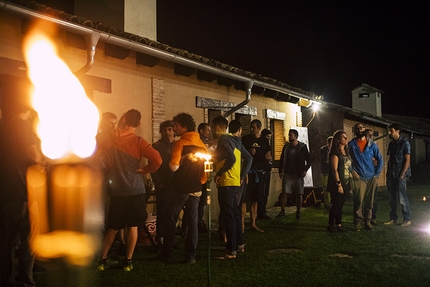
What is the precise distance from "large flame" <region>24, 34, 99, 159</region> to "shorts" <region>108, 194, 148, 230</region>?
3.32 feet

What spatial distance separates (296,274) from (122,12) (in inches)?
305

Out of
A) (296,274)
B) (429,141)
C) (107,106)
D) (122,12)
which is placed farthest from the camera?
(429,141)

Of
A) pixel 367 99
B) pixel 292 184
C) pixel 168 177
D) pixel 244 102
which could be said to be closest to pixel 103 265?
pixel 168 177

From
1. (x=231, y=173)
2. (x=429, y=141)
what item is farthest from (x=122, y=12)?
(x=429, y=141)

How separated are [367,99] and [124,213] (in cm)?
3374

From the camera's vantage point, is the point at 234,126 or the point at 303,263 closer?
the point at 303,263

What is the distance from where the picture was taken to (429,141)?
38.5m

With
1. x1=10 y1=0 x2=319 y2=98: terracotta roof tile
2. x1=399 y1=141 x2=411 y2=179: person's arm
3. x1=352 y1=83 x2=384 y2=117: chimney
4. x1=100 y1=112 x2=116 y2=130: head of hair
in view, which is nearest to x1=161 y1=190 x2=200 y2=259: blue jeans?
x1=100 y1=112 x2=116 y2=130: head of hair

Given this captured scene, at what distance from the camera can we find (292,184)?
11.1 metres

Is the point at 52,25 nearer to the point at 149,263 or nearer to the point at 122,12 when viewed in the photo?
the point at 149,263

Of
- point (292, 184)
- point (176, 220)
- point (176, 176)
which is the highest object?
point (176, 176)

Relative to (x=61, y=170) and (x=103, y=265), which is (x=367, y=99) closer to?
(x=103, y=265)

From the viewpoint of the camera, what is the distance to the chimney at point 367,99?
36125 millimetres

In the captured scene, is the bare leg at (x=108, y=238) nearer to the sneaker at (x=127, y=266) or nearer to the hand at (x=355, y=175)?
the sneaker at (x=127, y=266)
